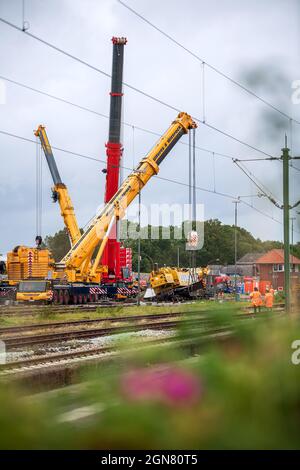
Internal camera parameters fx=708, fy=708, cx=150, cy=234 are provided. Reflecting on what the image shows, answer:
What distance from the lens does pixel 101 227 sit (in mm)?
36125

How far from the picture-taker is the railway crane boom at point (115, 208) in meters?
36.1

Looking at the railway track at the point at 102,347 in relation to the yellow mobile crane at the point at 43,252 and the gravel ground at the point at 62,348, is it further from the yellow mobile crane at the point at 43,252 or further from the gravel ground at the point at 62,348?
the yellow mobile crane at the point at 43,252

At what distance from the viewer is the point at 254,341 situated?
3.39 metres

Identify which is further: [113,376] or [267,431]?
[113,376]

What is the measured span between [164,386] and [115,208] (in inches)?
1316

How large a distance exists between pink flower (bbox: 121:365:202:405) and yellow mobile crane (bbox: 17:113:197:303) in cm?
3267

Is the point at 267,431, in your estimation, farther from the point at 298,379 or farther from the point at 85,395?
the point at 85,395

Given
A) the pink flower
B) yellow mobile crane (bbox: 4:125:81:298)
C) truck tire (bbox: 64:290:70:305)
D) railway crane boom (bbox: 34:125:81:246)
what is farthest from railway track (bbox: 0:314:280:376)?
railway crane boom (bbox: 34:125:81:246)

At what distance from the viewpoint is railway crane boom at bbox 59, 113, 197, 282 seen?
3606 cm

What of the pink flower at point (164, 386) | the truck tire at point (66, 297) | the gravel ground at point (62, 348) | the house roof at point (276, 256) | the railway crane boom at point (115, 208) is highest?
the railway crane boom at point (115, 208)

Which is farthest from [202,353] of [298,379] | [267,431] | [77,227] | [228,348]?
[77,227]

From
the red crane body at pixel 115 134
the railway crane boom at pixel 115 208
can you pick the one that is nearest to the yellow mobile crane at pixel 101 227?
the railway crane boom at pixel 115 208
